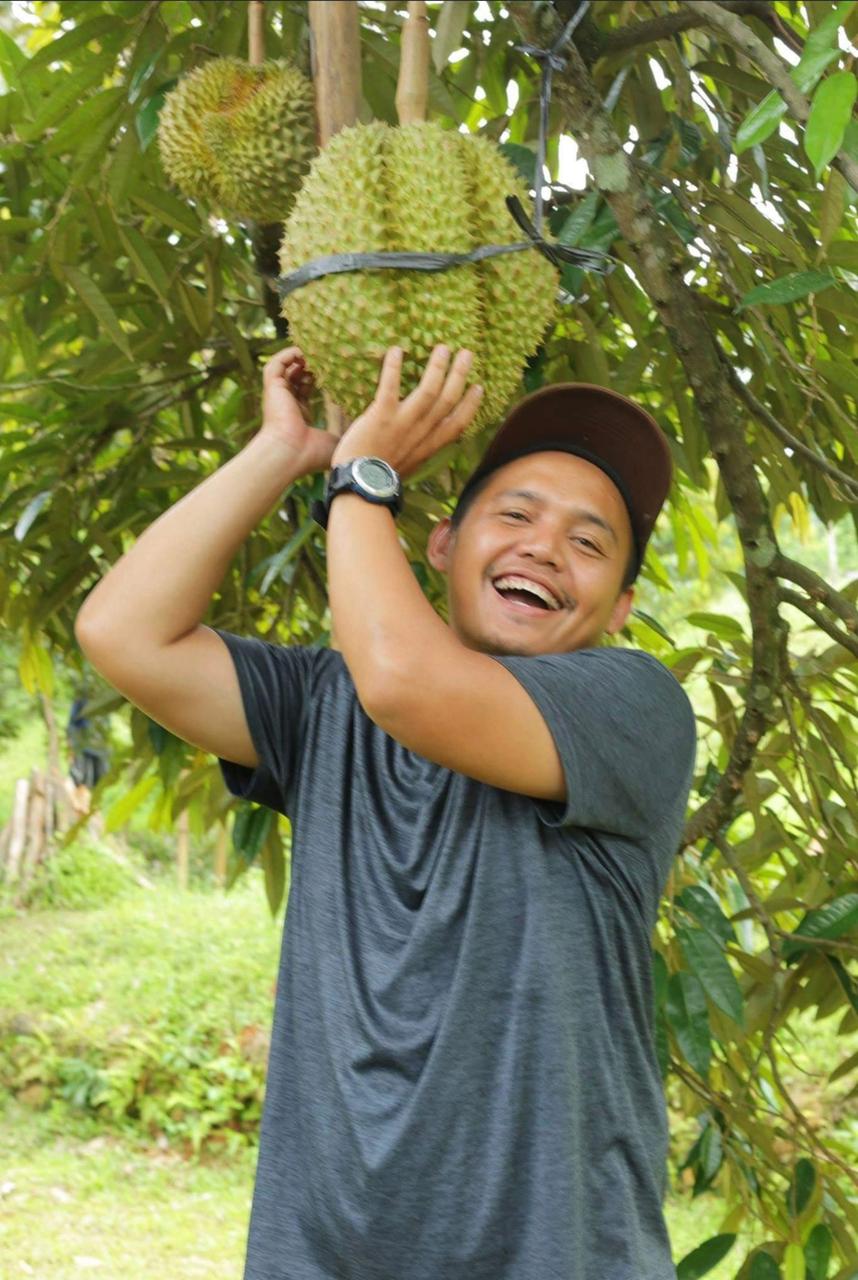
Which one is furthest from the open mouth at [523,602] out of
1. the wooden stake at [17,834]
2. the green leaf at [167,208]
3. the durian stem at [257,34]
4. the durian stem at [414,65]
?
the wooden stake at [17,834]

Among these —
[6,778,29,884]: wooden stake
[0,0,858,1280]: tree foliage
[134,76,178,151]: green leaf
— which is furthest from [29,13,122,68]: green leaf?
[6,778,29,884]: wooden stake

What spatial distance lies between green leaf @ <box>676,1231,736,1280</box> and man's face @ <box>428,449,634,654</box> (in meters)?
0.75

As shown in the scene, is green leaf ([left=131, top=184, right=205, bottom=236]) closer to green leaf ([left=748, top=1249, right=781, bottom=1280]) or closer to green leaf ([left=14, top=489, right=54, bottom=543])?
green leaf ([left=14, top=489, right=54, bottom=543])

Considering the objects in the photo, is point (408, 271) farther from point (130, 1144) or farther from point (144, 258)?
point (130, 1144)

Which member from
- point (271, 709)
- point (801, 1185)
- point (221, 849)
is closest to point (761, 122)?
point (271, 709)

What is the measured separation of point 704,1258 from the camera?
60.4 inches

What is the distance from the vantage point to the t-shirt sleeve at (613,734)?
3.21 ft

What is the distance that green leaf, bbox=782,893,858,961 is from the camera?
4.84 ft

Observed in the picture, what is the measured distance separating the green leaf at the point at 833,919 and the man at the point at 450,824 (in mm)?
438

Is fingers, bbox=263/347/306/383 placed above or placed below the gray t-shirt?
above

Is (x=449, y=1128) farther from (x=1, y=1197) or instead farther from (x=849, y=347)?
(x=1, y=1197)

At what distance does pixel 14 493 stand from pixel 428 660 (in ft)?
3.28

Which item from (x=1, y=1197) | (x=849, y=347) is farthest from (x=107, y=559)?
(x=1, y=1197)

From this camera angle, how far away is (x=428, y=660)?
3.03 ft
